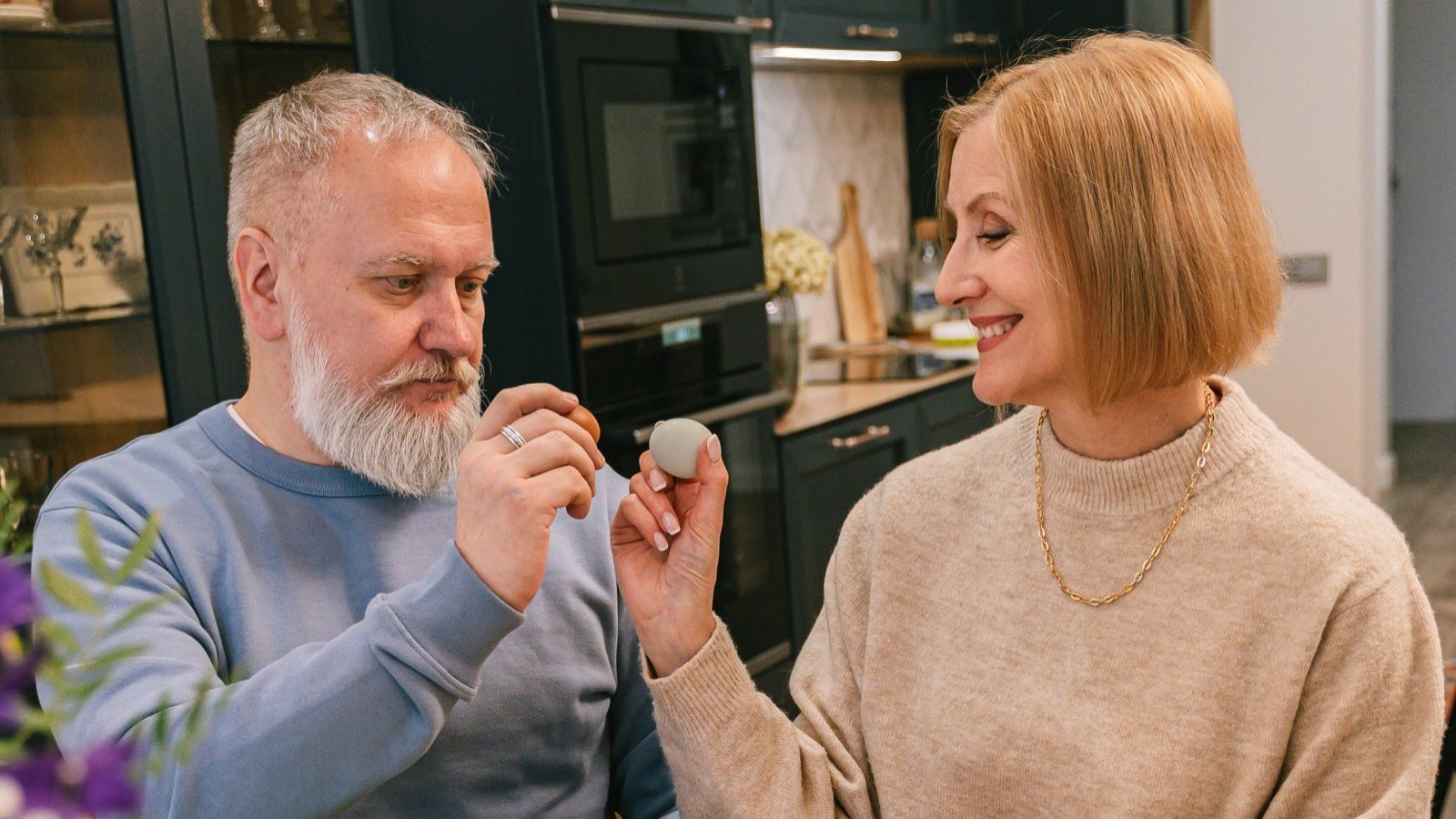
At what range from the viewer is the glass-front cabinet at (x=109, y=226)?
202 cm

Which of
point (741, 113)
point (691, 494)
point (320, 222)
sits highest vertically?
point (741, 113)

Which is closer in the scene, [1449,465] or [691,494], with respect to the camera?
[691,494]

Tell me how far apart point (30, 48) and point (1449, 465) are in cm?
651

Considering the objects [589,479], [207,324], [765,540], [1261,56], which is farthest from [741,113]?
[1261,56]

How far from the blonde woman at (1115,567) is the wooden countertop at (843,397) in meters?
1.79

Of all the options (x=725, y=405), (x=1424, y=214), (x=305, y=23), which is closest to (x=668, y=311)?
(x=725, y=405)

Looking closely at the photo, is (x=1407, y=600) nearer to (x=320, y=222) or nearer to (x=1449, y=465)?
(x=320, y=222)

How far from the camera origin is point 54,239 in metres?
2.06

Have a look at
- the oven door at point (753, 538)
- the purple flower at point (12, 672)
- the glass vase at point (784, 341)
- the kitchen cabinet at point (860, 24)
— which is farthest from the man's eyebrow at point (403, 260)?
the kitchen cabinet at point (860, 24)

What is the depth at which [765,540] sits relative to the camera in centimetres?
309

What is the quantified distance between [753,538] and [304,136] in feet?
6.08

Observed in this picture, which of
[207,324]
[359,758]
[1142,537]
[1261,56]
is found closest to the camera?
[359,758]

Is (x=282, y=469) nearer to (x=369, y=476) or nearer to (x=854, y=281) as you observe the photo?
(x=369, y=476)

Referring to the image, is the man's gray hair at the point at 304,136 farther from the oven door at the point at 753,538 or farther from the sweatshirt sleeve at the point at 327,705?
the oven door at the point at 753,538
